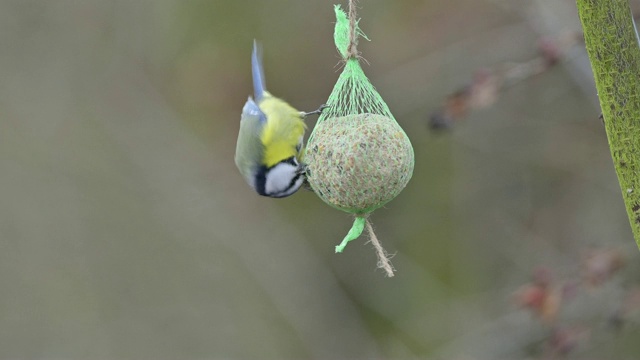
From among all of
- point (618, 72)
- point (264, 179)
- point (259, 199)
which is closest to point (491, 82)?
point (264, 179)

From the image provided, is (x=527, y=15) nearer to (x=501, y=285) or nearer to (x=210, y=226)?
(x=501, y=285)

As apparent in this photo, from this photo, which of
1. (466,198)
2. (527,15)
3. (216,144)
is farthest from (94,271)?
(527,15)

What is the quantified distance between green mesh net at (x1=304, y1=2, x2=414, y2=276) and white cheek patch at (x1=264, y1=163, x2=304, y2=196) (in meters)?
0.16

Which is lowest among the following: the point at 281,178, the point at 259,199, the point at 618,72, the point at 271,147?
the point at 618,72

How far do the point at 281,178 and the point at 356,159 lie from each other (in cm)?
47

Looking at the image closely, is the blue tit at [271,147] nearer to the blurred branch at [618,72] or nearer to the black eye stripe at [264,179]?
the black eye stripe at [264,179]

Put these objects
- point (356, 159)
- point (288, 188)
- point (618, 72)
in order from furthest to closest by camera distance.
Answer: point (288, 188)
point (356, 159)
point (618, 72)

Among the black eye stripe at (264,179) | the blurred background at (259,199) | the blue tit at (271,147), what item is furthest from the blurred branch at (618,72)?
the blurred background at (259,199)

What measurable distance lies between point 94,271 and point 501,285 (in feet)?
9.92

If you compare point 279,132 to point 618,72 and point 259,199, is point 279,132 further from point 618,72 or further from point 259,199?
point 259,199

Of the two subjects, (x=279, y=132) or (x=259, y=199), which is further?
(x=259, y=199)

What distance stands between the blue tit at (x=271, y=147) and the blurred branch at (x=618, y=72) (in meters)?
1.06

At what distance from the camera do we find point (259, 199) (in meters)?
5.30

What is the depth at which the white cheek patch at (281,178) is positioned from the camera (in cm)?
255
